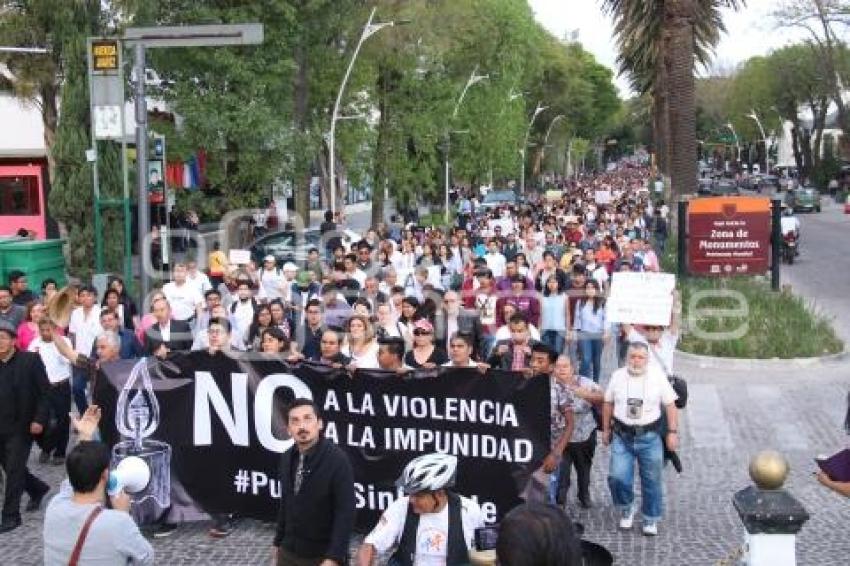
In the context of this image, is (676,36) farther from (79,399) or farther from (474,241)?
(79,399)

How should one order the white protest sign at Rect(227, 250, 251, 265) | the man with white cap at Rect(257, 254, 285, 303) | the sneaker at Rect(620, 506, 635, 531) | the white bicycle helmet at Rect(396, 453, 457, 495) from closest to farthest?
the white bicycle helmet at Rect(396, 453, 457, 495)
the sneaker at Rect(620, 506, 635, 531)
the man with white cap at Rect(257, 254, 285, 303)
the white protest sign at Rect(227, 250, 251, 265)

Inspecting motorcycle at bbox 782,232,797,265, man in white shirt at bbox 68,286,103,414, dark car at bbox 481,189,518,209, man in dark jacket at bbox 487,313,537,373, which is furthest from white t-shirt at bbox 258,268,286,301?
dark car at bbox 481,189,518,209

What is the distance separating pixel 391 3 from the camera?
114 feet

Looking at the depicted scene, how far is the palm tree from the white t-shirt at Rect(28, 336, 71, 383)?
1571cm

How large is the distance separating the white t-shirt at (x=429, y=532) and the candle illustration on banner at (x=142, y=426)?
370 cm

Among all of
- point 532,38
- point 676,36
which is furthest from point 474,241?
point 532,38

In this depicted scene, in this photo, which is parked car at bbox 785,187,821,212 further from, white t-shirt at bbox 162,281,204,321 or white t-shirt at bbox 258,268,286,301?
white t-shirt at bbox 162,281,204,321

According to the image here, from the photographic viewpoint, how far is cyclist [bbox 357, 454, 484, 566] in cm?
469

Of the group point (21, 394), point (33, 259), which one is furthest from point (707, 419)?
point (33, 259)

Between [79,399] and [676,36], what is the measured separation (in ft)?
51.4

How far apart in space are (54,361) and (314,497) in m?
5.73

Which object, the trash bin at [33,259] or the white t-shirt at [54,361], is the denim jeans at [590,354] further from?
the trash bin at [33,259]

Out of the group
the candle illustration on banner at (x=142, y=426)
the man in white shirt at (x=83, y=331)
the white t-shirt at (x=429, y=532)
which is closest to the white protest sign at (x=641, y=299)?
the candle illustration on banner at (x=142, y=426)

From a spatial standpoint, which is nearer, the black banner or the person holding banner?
the black banner
